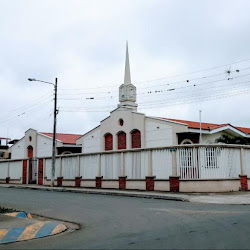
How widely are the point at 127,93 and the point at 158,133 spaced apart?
6129mm

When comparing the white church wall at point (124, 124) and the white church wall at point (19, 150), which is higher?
the white church wall at point (124, 124)

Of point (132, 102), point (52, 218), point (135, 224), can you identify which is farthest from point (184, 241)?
point (132, 102)

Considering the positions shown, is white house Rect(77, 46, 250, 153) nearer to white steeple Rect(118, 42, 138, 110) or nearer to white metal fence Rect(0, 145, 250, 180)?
white steeple Rect(118, 42, 138, 110)

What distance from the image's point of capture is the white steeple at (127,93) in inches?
1335

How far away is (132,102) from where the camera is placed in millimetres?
34156

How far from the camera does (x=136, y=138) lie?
31922mm

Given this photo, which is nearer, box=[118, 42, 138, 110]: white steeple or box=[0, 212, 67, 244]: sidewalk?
box=[0, 212, 67, 244]: sidewalk

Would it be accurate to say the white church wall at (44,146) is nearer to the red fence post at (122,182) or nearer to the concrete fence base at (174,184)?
the concrete fence base at (174,184)

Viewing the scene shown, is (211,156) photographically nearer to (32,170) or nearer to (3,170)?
(32,170)

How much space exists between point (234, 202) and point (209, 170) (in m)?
4.65

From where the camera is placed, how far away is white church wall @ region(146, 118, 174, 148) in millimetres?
29031

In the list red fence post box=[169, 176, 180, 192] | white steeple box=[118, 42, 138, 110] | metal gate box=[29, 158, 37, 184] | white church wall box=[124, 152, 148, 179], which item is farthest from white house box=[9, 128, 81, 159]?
red fence post box=[169, 176, 180, 192]

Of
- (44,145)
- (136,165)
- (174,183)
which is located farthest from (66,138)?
(174,183)

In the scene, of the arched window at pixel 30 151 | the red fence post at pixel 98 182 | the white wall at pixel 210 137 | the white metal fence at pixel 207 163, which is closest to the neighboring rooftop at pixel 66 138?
the arched window at pixel 30 151
